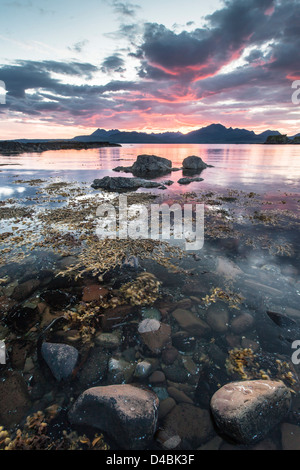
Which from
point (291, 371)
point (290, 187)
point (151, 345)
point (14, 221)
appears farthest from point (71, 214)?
point (290, 187)

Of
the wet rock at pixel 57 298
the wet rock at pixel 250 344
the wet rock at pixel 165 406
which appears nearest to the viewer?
the wet rock at pixel 165 406

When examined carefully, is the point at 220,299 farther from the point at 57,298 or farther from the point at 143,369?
the point at 57,298

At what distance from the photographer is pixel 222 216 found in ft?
55.4

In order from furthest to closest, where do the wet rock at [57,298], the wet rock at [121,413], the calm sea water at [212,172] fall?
1. the calm sea water at [212,172]
2. the wet rock at [57,298]
3. the wet rock at [121,413]

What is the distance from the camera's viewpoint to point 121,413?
4.05m

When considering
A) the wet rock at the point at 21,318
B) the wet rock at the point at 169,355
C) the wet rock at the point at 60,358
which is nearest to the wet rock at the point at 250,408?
the wet rock at the point at 169,355

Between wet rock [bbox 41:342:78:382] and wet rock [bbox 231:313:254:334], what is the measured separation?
15.5ft

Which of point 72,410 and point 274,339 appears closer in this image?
point 72,410

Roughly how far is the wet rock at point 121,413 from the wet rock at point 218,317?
9.30 ft

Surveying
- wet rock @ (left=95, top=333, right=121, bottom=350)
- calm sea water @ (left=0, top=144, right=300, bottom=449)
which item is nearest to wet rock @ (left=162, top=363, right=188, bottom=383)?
calm sea water @ (left=0, top=144, right=300, bottom=449)

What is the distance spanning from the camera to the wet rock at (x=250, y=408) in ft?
12.7

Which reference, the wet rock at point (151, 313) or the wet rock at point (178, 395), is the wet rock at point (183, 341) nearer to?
the wet rock at point (151, 313)

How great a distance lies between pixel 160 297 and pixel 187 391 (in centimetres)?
317
